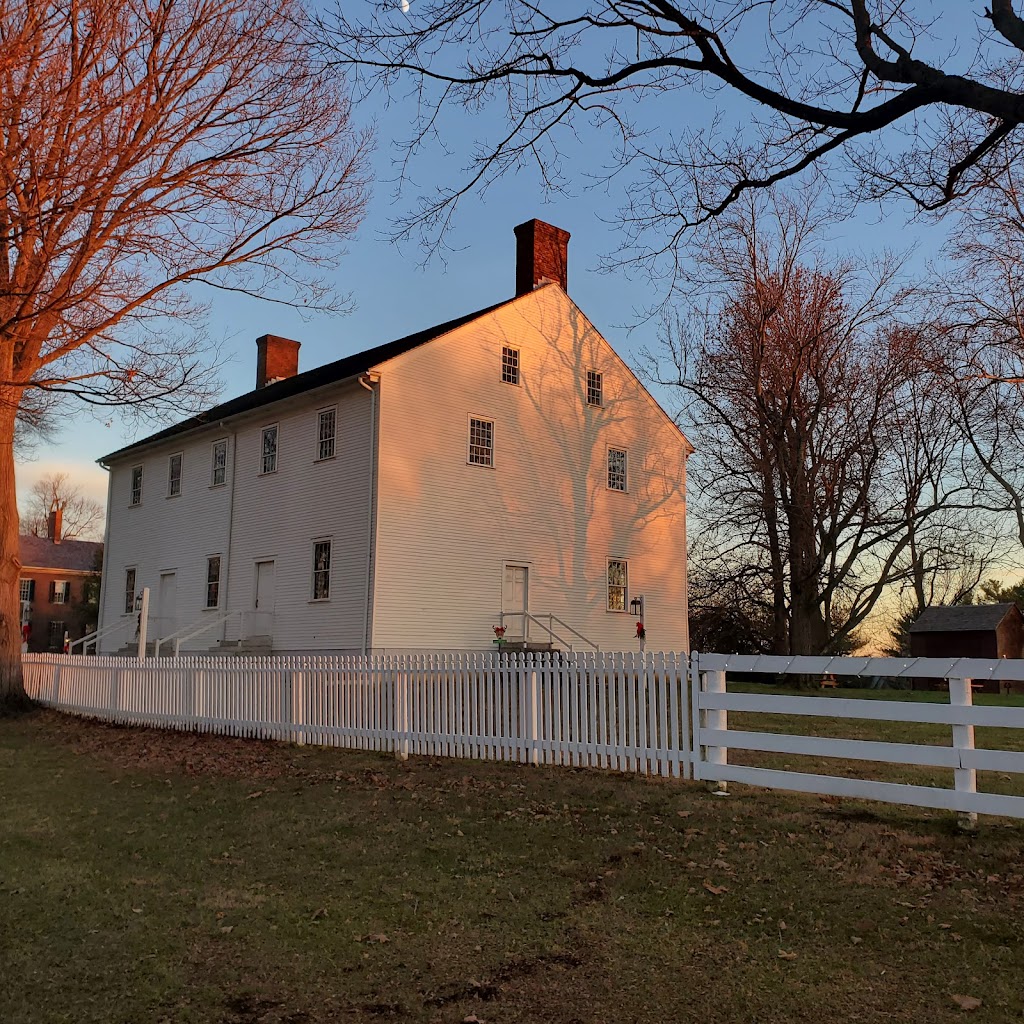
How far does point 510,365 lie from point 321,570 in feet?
23.7

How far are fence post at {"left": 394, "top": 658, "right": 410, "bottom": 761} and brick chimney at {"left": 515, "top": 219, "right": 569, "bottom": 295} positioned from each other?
52.2 feet

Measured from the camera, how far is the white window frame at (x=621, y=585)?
25.4 meters

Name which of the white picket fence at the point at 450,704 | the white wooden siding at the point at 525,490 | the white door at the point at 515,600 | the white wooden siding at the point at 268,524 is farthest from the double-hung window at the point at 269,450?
the white picket fence at the point at 450,704

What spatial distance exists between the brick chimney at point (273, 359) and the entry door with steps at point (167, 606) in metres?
7.75

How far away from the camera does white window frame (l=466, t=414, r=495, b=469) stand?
73.8 ft

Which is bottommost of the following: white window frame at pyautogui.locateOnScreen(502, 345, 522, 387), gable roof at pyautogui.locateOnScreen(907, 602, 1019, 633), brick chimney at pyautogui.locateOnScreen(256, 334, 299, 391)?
gable roof at pyautogui.locateOnScreen(907, 602, 1019, 633)

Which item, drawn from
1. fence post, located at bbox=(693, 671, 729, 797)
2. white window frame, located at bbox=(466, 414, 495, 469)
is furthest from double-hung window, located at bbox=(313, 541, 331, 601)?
fence post, located at bbox=(693, 671, 729, 797)

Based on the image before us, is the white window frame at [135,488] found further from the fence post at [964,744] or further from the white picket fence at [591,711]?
the fence post at [964,744]

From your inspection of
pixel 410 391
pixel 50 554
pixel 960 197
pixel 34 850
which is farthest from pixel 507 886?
pixel 50 554

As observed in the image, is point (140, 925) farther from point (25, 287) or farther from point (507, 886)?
point (25, 287)

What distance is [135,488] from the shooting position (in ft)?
98.2

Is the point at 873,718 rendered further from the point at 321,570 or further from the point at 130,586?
the point at 130,586

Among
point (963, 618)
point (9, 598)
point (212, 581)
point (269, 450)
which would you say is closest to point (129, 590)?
point (212, 581)

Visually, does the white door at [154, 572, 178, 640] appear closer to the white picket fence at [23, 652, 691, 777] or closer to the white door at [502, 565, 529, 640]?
the white door at [502, 565, 529, 640]
